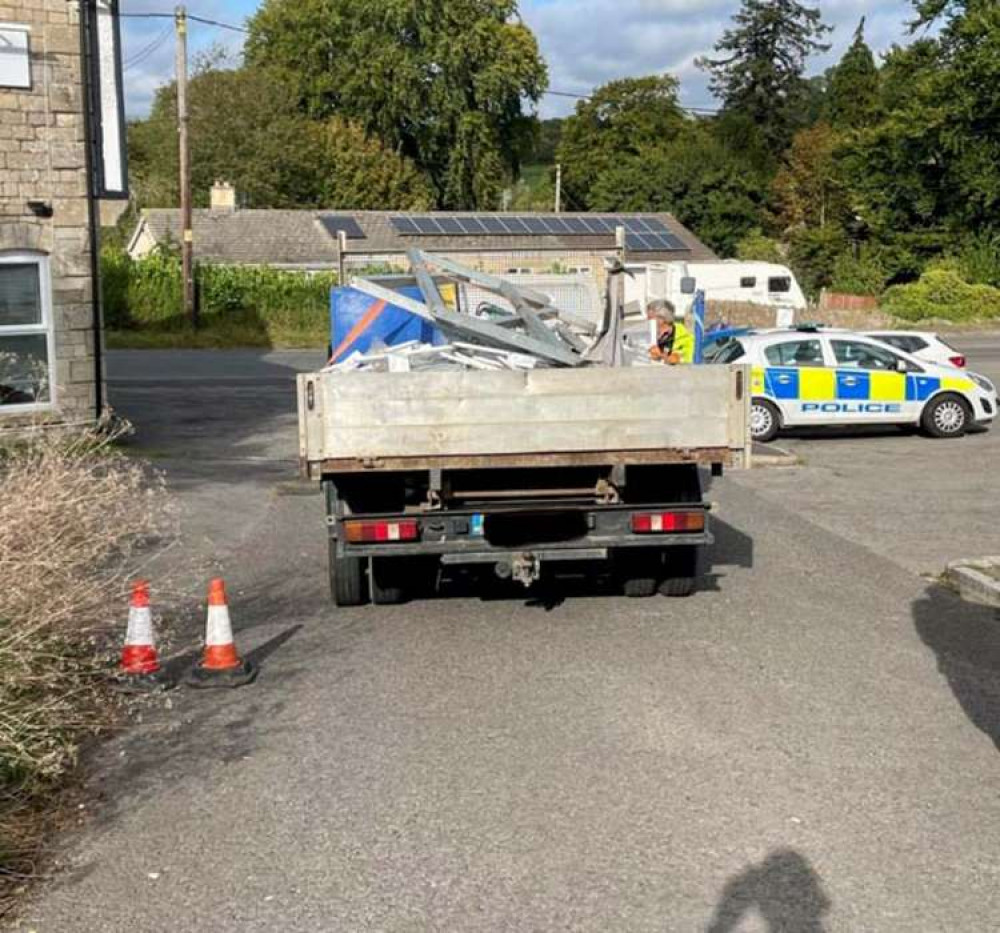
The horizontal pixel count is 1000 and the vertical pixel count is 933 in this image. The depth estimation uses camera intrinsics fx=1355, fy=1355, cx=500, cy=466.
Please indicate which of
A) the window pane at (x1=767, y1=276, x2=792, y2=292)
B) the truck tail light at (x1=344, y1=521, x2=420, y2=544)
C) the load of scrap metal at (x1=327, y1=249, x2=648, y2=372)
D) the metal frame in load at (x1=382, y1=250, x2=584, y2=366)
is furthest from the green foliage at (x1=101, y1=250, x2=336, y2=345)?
the truck tail light at (x1=344, y1=521, x2=420, y2=544)

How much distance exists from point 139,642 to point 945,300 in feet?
157

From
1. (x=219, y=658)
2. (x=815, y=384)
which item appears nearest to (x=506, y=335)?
(x=219, y=658)

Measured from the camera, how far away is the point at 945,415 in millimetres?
18531

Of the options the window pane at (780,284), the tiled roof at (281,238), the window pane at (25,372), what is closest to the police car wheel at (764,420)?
the window pane at (25,372)

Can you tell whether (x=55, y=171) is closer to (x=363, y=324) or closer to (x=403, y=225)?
(x=363, y=324)

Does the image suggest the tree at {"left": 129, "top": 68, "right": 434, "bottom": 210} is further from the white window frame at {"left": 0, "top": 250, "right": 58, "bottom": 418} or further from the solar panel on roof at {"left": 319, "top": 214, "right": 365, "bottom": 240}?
the white window frame at {"left": 0, "top": 250, "right": 58, "bottom": 418}

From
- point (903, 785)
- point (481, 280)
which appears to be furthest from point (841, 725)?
point (481, 280)

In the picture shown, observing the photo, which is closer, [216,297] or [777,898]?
[777,898]

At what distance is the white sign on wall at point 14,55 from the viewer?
14.7m

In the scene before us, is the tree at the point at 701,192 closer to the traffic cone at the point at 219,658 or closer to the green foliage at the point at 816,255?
the green foliage at the point at 816,255

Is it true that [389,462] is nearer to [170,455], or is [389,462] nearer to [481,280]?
[481,280]

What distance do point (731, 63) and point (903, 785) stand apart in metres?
90.6

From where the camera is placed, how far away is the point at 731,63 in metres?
90.4

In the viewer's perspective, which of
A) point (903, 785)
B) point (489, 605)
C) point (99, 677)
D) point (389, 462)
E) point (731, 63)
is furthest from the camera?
point (731, 63)
